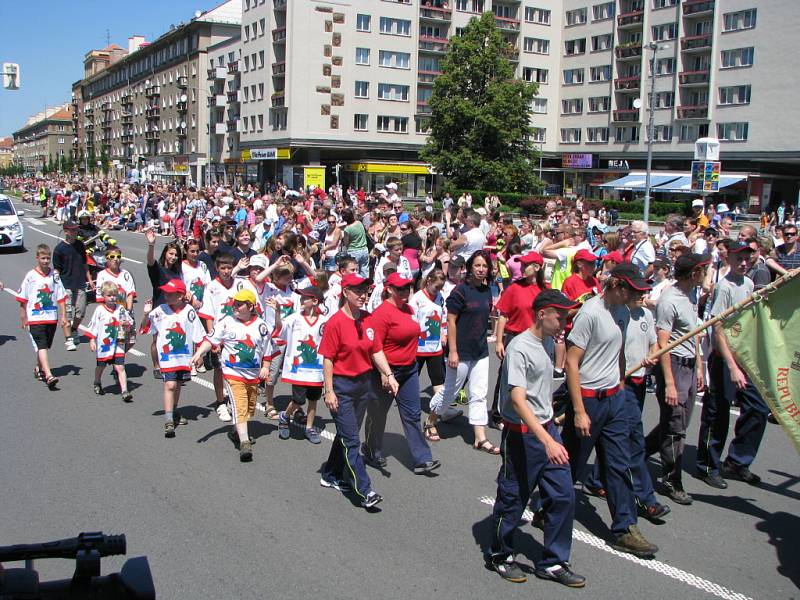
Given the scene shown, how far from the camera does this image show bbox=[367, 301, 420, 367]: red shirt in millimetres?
6684

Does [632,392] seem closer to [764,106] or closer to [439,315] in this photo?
[439,315]

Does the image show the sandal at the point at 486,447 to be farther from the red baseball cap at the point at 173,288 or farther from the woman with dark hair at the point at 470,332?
the red baseball cap at the point at 173,288

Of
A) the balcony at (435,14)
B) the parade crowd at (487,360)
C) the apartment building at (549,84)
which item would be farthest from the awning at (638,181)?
the parade crowd at (487,360)

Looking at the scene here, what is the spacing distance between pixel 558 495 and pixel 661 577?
883 millimetres

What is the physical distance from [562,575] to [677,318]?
2386 millimetres

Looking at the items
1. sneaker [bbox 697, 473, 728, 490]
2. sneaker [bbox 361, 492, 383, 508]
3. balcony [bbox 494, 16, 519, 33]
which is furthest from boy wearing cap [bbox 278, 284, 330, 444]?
balcony [bbox 494, 16, 519, 33]

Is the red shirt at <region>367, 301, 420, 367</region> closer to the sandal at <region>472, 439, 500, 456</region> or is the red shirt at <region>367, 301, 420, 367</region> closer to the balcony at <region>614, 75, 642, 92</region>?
the sandal at <region>472, 439, 500, 456</region>

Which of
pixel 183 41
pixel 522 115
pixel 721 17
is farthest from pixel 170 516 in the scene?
pixel 183 41

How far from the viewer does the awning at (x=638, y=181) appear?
198 feet

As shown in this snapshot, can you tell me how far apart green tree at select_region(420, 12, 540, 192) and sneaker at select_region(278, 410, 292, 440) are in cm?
5153

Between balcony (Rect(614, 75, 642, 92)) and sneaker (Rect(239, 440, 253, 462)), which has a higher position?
balcony (Rect(614, 75, 642, 92))

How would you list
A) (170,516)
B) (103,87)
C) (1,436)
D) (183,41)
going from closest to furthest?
(170,516)
(1,436)
(183,41)
(103,87)

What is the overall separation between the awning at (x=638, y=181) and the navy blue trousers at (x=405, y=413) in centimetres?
5613

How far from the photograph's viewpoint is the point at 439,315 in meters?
8.02
